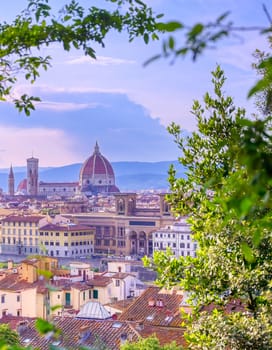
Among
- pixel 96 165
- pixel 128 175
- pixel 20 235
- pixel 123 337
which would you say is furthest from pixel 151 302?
pixel 128 175

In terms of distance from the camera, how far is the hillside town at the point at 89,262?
10898 millimetres

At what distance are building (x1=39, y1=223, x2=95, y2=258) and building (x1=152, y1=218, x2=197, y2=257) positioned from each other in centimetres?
A: 456

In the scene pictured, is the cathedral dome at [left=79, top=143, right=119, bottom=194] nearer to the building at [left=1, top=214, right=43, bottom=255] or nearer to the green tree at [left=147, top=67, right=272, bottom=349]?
the building at [left=1, top=214, right=43, bottom=255]

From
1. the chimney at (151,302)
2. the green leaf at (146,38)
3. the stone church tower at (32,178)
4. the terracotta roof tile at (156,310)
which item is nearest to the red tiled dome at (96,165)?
the stone church tower at (32,178)

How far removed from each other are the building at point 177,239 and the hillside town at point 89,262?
5 centimetres

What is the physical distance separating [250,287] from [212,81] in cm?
103

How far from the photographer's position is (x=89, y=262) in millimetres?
38969

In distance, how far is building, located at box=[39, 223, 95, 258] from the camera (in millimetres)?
42719

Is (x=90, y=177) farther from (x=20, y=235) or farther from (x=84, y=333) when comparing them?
(x=84, y=333)

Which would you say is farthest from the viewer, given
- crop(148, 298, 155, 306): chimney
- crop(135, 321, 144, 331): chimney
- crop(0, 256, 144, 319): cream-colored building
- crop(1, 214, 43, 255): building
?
crop(1, 214, 43, 255): building

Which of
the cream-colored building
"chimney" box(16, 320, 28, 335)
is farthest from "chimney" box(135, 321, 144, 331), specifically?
the cream-colored building

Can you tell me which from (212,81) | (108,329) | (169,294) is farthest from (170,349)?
(169,294)

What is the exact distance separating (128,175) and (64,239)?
129m

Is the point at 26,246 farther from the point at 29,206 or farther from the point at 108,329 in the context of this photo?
the point at 108,329
